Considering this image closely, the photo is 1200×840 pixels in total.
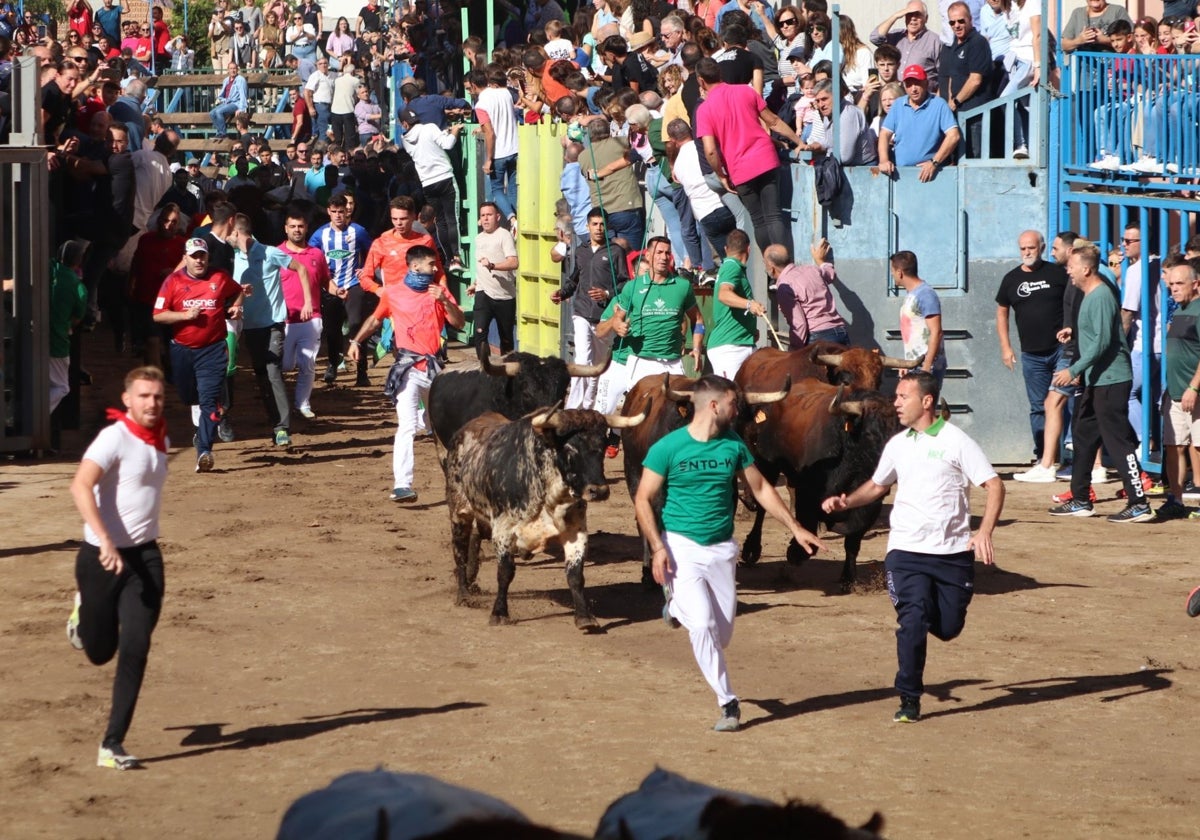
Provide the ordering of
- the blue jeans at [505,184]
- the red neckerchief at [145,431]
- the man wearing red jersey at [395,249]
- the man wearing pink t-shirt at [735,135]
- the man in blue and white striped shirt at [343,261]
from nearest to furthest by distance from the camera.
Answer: the red neckerchief at [145,431] < the man wearing pink t-shirt at [735,135] < the man wearing red jersey at [395,249] < the man in blue and white striped shirt at [343,261] < the blue jeans at [505,184]

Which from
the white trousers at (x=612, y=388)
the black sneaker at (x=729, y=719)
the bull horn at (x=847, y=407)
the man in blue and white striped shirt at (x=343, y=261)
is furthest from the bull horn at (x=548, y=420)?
the man in blue and white striped shirt at (x=343, y=261)

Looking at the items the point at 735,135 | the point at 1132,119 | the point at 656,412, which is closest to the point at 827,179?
the point at 735,135

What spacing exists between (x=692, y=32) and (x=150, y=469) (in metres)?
12.5

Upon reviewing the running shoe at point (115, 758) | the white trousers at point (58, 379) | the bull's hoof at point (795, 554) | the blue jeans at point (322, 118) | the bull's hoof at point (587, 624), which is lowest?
the running shoe at point (115, 758)

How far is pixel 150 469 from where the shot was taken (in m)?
8.34

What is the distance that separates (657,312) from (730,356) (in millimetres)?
1144

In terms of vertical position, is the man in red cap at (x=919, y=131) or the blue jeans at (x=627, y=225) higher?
the man in red cap at (x=919, y=131)

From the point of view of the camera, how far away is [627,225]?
63.0 feet

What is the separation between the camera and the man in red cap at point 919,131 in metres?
17.1

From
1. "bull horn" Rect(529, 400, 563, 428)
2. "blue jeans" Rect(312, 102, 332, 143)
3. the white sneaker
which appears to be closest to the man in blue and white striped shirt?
the white sneaker

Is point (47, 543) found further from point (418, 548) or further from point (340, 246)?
point (340, 246)

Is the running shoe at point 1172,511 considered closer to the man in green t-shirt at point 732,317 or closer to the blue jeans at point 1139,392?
the blue jeans at point 1139,392

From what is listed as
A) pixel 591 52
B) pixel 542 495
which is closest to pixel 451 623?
pixel 542 495

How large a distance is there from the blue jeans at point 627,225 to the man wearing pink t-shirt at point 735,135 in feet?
6.94
